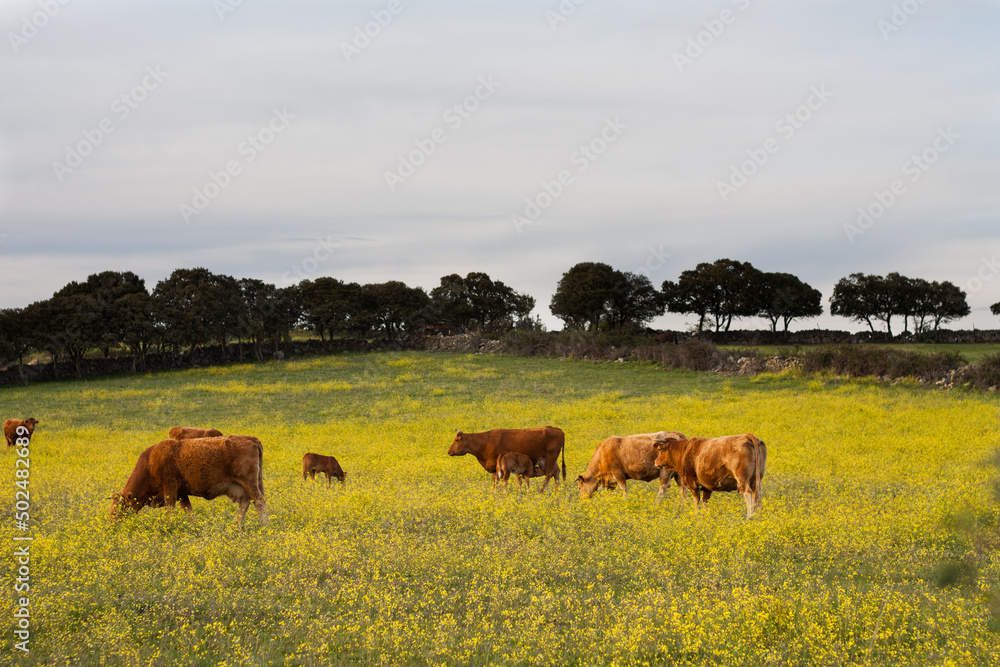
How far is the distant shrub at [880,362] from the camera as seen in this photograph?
3616 cm

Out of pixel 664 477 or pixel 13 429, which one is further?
pixel 13 429

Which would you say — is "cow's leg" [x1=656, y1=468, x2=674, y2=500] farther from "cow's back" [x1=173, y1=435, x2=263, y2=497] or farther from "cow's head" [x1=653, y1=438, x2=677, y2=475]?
"cow's back" [x1=173, y1=435, x2=263, y2=497]

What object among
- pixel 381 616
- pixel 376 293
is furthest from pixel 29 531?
pixel 376 293

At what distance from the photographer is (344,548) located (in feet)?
33.6

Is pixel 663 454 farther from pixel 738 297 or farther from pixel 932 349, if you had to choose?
pixel 738 297

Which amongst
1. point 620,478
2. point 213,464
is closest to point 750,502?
point 620,478

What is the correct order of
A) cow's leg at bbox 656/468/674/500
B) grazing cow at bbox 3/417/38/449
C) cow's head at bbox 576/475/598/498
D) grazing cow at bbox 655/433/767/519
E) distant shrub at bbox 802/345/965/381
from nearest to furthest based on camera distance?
grazing cow at bbox 655/433/767/519 → cow's leg at bbox 656/468/674/500 → cow's head at bbox 576/475/598/498 → grazing cow at bbox 3/417/38/449 → distant shrub at bbox 802/345/965/381

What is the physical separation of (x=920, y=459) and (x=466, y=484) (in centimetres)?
1164

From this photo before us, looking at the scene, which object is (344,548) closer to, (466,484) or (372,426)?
(466,484)

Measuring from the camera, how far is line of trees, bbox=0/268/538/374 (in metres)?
54.9

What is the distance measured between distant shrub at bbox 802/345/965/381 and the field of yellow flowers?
55.9 ft

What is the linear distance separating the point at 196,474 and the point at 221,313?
2165 inches

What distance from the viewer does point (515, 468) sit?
1625cm

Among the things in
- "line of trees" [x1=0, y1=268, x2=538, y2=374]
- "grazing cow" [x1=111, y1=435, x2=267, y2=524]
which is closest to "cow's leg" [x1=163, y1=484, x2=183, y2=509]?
"grazing cow" [x1=111, y1=435, x2=267, y2=524]
